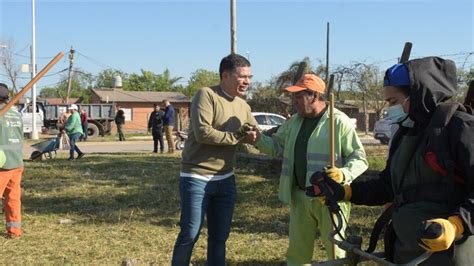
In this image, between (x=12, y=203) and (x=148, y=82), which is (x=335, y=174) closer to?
(x=12, y=203)

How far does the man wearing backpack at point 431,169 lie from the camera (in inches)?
87.2

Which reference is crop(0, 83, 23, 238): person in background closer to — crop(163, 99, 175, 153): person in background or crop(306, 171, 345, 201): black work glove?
crop(306, 171, 345, 201): black work glove

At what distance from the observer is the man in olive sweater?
12.6 ft

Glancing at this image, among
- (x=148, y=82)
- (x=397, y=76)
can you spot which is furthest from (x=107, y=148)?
(x=148, y=82)

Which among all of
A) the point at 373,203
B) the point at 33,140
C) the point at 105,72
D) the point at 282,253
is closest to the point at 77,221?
the point at 282,253

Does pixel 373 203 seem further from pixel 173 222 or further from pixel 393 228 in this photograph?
pixel 173 222

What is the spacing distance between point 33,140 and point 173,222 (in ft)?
65.0

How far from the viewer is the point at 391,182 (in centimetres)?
278

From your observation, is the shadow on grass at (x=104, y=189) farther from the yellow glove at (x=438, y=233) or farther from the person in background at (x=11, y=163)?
the yellow glove at (x=438, y=233)

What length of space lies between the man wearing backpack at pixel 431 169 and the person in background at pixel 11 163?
177 inches

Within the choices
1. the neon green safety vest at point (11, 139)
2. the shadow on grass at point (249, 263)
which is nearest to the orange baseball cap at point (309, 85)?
the shadow on grass at point (249, 263)

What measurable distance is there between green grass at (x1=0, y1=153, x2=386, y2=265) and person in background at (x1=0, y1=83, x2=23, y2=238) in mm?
232

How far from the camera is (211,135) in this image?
Answer: 3760 mm

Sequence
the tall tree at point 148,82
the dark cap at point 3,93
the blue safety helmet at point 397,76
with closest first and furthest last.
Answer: the blue safety helmet at point 397,76
the dark cap at point 3,93
the tall tree at point 148,82
